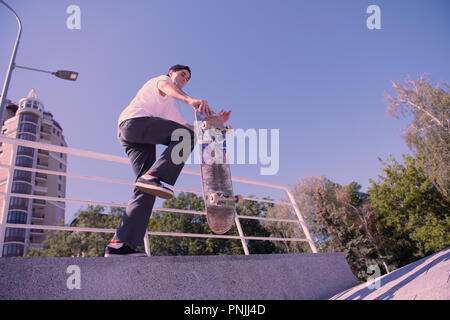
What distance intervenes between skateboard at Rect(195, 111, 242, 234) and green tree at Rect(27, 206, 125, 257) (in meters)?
33.8

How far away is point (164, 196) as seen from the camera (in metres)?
2.04

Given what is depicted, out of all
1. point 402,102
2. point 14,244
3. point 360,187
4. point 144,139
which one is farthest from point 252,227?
point 144,139

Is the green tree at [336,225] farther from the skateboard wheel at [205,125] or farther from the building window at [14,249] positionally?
the building window at [14,249]

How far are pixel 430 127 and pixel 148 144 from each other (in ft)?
71.4

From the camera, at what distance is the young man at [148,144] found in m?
2.01

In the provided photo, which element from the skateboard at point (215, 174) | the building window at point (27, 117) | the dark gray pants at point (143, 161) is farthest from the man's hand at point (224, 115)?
the building window at point (27, 117)

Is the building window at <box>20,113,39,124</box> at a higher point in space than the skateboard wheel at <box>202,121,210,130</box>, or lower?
higher

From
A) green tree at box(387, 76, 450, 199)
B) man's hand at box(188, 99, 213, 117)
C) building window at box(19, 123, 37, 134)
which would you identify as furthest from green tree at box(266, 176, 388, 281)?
building window at box(19, 123, 37, 134)

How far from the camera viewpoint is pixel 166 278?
1.79 metres

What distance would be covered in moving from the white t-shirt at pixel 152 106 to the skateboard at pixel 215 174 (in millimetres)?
257

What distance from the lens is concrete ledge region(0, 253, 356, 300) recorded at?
141 centimetres

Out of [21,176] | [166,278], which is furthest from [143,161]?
[21,176]

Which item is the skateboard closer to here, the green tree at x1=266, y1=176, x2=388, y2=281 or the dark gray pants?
the dark gray pants

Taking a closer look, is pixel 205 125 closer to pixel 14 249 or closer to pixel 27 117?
pixel 14 249
